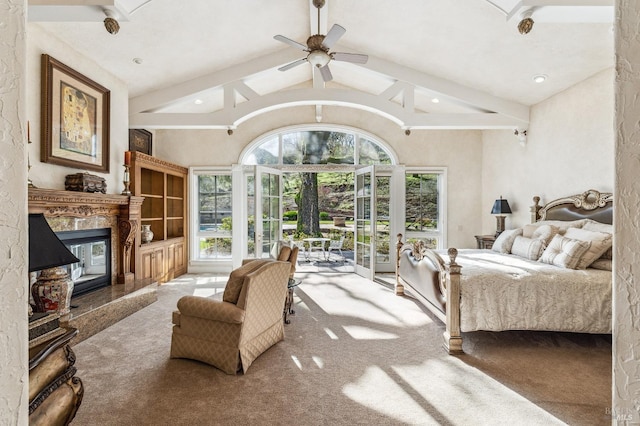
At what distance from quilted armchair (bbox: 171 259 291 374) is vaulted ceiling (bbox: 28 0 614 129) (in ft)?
8.32

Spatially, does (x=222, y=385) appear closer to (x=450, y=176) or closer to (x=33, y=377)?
(x=33, y=377)

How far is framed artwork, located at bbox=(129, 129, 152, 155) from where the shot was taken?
554 cm

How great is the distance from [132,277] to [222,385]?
9.89 feet

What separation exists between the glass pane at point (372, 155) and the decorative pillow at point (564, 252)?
3620mm

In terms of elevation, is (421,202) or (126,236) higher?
(421,202)

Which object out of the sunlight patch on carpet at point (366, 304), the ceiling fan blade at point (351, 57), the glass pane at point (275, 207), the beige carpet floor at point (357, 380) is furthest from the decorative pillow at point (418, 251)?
the glass pane at point (275, 207)

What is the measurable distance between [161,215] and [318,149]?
316 centimetres

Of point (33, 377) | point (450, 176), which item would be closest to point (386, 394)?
point (33, 377)

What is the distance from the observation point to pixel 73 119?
3.73 metres

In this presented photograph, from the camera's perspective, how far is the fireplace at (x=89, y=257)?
12.5 ft

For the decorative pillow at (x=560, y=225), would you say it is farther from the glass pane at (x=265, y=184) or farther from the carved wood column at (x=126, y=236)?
the carved wood column at (x=126, y=236)

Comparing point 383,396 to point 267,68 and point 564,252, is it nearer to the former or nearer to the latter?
point 564,252

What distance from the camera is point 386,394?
2309 millimetres

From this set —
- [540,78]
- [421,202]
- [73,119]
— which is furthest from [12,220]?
[421,202]
